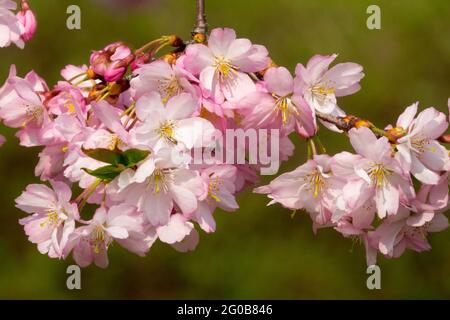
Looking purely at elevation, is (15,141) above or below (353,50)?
below

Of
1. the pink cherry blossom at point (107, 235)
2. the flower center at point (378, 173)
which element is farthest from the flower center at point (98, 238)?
the flower center at point (378, 173)

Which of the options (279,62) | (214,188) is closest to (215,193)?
(214,188)

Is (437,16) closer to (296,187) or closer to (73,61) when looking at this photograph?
(73,61)

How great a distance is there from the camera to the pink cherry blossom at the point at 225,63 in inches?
39.5

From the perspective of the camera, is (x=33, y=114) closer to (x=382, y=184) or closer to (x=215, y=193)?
(x=215, y=193)

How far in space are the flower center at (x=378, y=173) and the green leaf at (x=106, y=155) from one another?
29 cm

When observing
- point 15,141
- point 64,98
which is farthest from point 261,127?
point 15,141

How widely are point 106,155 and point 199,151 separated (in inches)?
4.2

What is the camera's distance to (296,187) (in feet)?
3.46

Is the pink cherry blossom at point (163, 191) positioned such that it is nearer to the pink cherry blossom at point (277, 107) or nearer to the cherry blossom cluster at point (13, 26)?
the pink cherry blossom at point (277, 107)

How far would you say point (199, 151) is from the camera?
972 mm

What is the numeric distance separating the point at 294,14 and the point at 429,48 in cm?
45

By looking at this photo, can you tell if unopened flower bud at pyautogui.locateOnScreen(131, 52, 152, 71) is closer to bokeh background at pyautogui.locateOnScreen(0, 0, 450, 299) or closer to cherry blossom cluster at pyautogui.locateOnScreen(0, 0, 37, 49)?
cherry blossom cluster at pyautogui.locateOnScreen(0, 0, 37, 49)

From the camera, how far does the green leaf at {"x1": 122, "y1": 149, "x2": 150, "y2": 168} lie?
36.7 inches
